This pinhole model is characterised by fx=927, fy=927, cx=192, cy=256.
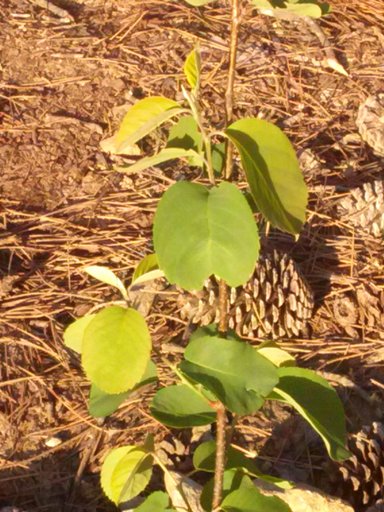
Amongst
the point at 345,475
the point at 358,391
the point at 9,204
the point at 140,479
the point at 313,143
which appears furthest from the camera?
the point at 313,143

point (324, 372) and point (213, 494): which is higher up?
point (213, 494)

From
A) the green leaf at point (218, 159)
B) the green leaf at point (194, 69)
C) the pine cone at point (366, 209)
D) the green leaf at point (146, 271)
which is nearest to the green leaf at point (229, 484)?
the green leaf at point (146, 271)

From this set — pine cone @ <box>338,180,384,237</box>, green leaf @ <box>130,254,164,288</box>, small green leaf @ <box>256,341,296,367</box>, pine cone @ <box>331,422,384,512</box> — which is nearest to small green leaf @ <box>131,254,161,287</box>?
green leaf @ <box>130,254,164,288</box>

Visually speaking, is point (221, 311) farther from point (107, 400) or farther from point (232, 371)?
point (107, 400)

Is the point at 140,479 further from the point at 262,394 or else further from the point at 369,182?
the point at 369,182

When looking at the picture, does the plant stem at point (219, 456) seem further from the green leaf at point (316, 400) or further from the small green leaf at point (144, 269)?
the small green leaf at point (144, 269)

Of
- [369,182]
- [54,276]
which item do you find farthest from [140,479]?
[369,182]

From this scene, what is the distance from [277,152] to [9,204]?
164 centimetres

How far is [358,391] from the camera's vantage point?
2.22 meters

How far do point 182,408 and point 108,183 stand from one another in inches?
57.4

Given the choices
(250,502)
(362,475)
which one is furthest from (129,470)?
(362,475)

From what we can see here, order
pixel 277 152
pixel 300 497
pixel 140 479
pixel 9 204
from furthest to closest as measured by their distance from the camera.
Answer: pixel 9 204 < pixel 300 497 < pixel 140 479 < pixel 277 152

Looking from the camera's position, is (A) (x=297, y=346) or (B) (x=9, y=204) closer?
(A) (x=297, y=346)

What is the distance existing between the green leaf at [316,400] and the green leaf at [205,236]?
270 millimetres
